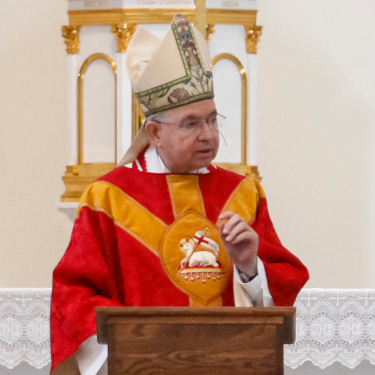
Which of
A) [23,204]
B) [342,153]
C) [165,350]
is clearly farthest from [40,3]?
[165,350]

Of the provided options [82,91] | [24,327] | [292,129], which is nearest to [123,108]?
Answer: [82,91]

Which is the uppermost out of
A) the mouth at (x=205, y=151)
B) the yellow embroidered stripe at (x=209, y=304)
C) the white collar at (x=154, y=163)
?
the mouth at (x=205, y=151)

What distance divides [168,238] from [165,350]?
64cm

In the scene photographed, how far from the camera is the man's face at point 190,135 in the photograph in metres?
2.26

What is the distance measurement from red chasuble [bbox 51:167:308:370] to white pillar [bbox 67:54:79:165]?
2676 mm

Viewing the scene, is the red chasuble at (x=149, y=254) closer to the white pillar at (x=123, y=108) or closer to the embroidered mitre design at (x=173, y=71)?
the embroidered mitre design at (x=173, y=71)

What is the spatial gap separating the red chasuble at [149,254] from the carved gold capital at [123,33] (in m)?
2.68

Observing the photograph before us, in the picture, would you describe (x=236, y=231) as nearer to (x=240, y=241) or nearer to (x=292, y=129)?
(x=240, y=241)

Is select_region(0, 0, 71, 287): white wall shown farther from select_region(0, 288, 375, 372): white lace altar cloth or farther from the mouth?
the mouth

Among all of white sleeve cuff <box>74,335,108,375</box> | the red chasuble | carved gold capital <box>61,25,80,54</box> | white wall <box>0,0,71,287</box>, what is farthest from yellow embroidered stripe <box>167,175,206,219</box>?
white wall <box>0,0,71,287</box>

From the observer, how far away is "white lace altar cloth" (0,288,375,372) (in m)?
3.55

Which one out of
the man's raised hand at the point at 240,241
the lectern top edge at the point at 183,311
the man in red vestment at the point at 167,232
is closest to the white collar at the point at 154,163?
the man in red vestment at the point at 167,232

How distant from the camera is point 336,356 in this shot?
361cm

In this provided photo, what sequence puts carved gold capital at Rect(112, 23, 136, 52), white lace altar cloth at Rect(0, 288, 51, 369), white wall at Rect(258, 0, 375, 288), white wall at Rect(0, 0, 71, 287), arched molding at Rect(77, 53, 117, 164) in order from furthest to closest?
white wall at Rect(258, 0, 375, 288) → white wall at Rect(0, 0, 71, 287) → arched molding at Rect(77, 53, 117, 164) → carved gold capital at Rect(112, 23, 136, 52) → white lace altar cloth at Rect(0, 288, 51, 369)
